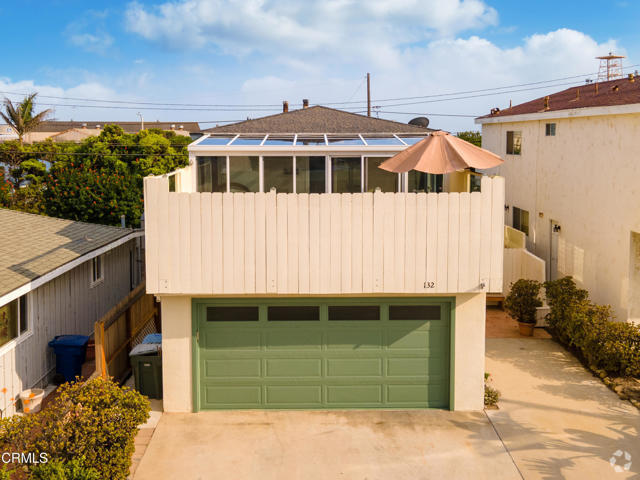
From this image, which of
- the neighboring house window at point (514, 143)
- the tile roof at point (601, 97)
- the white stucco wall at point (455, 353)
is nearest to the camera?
the white stucco wall at point (455, 353)

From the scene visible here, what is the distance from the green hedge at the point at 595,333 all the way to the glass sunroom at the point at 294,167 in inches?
189

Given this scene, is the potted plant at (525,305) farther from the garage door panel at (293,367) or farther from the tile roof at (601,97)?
the garage door panel at (293,367)

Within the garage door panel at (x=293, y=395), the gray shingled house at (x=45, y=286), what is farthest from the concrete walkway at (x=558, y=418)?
the gray shingled house at (x=45, y=286)

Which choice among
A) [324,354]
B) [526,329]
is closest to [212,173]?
[324,354]

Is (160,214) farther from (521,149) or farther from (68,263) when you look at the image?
(521,149)

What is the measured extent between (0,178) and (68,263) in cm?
1692

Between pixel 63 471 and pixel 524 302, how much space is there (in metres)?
11.4

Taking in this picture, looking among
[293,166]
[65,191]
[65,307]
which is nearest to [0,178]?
[65,191]

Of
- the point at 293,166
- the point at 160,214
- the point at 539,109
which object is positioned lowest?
the point at 160,214

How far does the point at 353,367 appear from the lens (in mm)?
10984

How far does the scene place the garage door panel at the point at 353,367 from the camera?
1098 centimetres

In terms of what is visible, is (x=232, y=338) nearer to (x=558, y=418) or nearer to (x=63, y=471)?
(x=63, y=471)

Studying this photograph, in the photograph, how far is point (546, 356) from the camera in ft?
45.3

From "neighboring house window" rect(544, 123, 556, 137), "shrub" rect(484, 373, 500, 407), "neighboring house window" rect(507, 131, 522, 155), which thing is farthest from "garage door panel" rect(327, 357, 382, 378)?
"neighboring house window" rect(507, 131, 522, 155)
